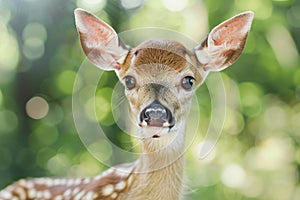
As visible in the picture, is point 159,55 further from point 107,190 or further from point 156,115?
point 107,190

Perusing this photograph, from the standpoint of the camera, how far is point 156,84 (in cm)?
97

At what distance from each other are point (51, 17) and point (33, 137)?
417 millimetres

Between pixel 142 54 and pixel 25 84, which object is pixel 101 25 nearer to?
pixel 142 54

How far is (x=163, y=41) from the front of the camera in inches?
40.6

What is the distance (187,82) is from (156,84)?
5 cm

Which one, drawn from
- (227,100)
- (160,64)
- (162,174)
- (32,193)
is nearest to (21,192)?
(32,193)

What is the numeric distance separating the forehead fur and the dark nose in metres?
0.08

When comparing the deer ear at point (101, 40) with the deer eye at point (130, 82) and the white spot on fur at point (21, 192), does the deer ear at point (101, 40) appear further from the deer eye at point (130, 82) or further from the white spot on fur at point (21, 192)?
the white spot on fur at point (21, 192)

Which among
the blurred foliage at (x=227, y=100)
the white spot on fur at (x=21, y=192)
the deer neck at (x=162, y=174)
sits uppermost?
the blurred foliage at (x=227, y=100)

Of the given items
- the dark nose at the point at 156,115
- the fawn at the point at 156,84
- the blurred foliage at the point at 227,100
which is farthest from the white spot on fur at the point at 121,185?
the blurred foliage at the point at 227,100

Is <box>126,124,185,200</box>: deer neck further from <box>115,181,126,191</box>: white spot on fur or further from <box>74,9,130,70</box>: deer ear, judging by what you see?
<box>74,9,130,70</box>: deer ear

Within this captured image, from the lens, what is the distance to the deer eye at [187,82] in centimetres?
100

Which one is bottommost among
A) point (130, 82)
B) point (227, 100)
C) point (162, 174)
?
point (162, 174)

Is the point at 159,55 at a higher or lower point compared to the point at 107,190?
higher
